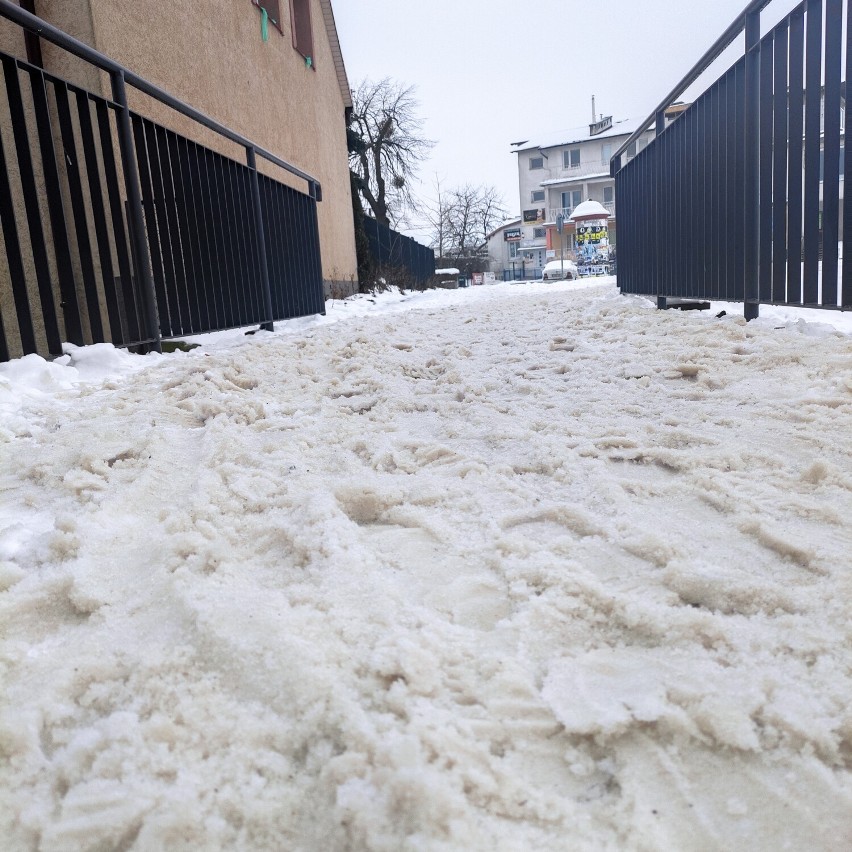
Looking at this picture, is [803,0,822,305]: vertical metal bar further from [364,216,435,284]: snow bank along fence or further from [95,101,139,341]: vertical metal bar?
[364,216,435,284]: snow bank along fence

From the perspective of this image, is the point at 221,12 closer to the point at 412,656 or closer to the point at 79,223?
the point at 79,223

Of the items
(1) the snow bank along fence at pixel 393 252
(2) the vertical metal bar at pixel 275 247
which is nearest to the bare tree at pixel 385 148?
(1) the snow bank along fence at pixel 393 252

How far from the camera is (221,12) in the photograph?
6758 millimetres

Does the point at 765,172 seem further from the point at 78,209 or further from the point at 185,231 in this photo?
the point at 78,209

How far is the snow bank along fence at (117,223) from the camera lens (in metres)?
2.81

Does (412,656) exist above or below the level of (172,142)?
below

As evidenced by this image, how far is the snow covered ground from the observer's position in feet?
2.63

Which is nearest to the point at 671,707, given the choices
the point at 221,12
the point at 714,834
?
the point at 714,834

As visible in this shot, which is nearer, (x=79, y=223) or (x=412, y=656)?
(x=412, y=656)

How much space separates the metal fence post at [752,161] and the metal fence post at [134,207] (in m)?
3.47

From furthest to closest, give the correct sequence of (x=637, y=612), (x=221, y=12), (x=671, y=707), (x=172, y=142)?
(x=221, y=12) < (x=172, y=142) < (x=637, y=612) < (x=671, y=707)

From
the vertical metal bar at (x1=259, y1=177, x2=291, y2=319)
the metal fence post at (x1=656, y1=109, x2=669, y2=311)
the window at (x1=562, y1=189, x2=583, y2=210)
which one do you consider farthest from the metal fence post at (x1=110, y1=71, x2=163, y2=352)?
the window at (x1=562, y1=189, x2=583, y2=210)

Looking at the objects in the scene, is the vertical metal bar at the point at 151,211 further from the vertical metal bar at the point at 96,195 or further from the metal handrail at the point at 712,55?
the metal handrail at the point at 712,55

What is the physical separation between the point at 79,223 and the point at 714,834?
344 centimetres
